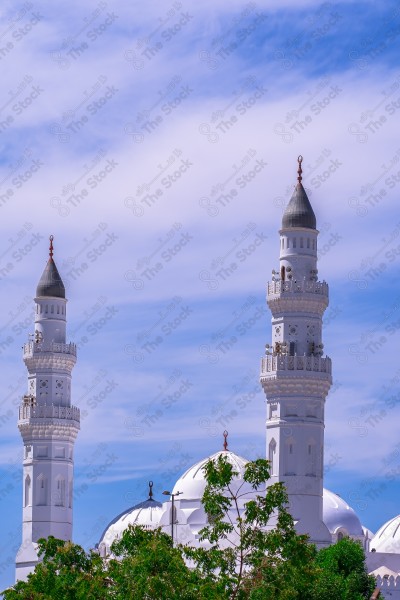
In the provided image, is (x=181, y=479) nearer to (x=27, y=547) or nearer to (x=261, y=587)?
(x=27, y=547)

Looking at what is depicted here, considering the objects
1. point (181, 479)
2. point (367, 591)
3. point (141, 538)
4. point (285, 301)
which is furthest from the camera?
point (181, 479)

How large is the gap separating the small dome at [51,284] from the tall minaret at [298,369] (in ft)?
63.2

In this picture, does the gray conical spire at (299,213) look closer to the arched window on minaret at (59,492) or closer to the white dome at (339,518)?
the white dome at (339,518)

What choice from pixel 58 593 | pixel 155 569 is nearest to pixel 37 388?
pixel 58 593

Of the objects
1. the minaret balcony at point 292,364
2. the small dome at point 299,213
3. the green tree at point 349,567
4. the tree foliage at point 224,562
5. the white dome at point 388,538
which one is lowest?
the tree foliage at point 224,562

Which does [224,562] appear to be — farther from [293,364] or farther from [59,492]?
[59,492]

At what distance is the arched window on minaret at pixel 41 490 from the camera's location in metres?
107

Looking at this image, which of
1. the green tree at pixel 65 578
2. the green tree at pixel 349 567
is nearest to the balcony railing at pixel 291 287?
the green tree at pixel 349 567

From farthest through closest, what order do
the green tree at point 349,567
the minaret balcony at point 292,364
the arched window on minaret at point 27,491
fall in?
the arched window on minaret at point 27,491, the minaret balcony at point 292,364, the green tree at point 349,567

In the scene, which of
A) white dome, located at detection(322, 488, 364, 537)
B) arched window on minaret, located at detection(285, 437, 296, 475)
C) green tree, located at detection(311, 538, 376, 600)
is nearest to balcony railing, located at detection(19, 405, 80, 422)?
white dome, located at detection(322, 488, 364, 537)

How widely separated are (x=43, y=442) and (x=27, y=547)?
21.0ft

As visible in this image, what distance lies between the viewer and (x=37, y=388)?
354ft

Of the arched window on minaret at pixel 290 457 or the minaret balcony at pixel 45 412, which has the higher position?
the minaret balcony at pixel 45 412

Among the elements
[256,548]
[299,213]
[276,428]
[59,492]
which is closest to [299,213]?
[299,213]
